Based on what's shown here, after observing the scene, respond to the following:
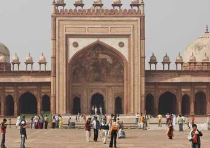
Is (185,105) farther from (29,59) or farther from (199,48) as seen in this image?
(29,59)

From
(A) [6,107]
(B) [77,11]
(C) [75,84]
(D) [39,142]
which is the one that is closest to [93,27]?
(B) [77,11]

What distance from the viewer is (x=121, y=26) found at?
129 ft

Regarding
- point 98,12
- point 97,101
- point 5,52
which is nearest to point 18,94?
point 97,101

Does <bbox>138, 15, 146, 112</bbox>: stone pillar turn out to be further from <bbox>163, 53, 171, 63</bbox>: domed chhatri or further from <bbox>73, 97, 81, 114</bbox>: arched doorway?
<bbox>73, 97, 81, 114</bbox>: arched doorway

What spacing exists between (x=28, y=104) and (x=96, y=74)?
6.10m

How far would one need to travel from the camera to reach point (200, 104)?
42.8m

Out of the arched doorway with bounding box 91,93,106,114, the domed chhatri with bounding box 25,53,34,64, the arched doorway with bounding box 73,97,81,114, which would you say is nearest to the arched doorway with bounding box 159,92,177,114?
the arched doorway with bounding box 91,93,106,114

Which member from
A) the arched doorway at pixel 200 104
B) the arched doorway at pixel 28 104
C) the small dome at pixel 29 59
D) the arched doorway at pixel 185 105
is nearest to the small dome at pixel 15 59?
the small dome at pixel 29 59

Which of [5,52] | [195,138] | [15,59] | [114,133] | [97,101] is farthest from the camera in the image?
[5,52]

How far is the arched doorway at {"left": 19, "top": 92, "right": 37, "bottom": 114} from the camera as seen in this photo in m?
43.0

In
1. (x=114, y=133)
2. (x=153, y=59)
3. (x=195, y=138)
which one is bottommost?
(x=114, y=133)

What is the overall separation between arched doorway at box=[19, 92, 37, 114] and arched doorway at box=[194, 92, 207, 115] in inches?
476

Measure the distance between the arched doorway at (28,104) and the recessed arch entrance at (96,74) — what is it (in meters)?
4.18

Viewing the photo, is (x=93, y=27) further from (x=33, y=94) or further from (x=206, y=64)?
(x=206, y=64)
